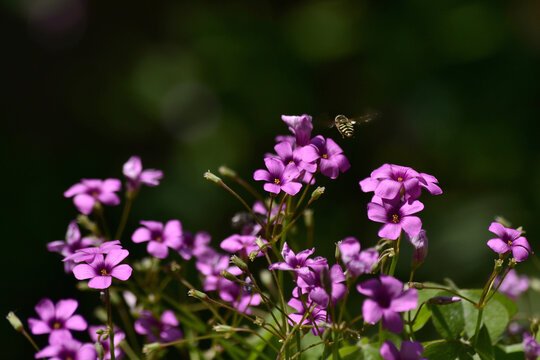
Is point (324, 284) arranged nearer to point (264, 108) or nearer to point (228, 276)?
point (228, 276)

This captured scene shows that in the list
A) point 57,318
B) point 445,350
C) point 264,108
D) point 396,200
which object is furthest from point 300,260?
point 264,108

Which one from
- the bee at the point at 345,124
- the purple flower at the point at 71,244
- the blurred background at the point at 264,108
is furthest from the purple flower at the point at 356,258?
the blurred background at the point at 264,108

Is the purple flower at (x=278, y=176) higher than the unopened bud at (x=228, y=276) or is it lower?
higher

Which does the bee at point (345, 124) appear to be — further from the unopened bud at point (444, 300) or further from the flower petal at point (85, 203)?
the flower petal at point (85, 203)

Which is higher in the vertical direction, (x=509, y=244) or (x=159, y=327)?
(x=509, y=244)

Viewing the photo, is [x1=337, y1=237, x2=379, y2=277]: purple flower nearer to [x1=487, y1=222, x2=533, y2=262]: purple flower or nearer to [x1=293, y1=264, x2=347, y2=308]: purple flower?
[x1=293, y1=264, x2=347, y2=308]: purple flower
